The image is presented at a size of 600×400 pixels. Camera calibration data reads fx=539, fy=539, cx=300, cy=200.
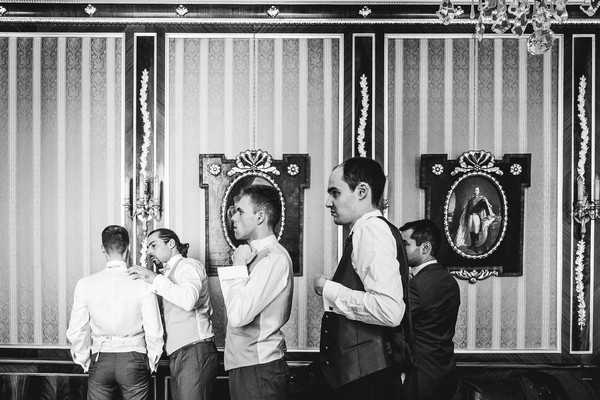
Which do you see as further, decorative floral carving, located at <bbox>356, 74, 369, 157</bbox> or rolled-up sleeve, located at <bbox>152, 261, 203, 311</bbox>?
decorative floral carving, located at <bbox>356, 74, 369, 157</bbox>

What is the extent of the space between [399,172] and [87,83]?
258 cm

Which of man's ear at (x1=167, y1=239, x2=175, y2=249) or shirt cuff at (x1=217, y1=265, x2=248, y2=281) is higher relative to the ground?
man's ear at (x1=167, y1=239, x2=175, y2=249)

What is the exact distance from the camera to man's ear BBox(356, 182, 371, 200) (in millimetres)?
2330

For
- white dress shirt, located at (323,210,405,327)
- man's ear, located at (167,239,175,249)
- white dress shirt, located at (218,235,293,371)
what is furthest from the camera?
man's ear, located at (167,239,175,249)

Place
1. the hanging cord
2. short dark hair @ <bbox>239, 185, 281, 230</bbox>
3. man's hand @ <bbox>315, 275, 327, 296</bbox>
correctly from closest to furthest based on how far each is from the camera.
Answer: man's hand @ <bbox>315, 275, 327, 296</bbox>, short dark hair @ <bbox>239, 185, 281, 230</bbox>, the hanging cord

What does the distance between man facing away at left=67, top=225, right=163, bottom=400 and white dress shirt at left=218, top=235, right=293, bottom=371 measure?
34.7 inches

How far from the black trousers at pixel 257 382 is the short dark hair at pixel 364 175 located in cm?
100

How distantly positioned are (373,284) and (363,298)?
68 mm

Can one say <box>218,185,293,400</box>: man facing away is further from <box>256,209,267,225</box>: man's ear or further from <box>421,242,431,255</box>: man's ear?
<box>421,242,431,255</box>: man's ear

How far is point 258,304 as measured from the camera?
256 centimetres

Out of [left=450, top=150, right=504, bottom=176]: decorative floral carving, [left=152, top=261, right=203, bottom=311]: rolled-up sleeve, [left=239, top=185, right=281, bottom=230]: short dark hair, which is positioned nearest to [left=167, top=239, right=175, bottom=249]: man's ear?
[left=152, top=261, right=203, bottom=311]: rolled-up sleeve

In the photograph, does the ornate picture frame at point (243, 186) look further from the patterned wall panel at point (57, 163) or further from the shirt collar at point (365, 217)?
the shirt collar at point (365, 217)

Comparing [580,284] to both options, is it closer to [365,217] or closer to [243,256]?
[365,217]

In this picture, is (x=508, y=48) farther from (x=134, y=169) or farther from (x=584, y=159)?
(x=134, y=169)
